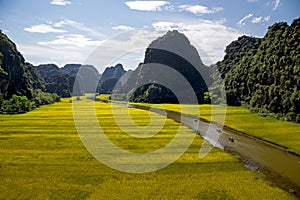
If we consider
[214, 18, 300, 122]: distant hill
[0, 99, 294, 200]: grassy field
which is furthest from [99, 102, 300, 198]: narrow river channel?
[214, 18, 300, 122]: distant hill

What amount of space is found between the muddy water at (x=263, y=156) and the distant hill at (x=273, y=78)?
16080 millimetres

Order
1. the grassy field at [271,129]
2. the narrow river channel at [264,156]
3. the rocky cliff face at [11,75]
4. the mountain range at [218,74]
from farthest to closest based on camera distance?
1. the rocky cliff face at [11,75]
2. the mountain range at [218,74]
3. the grassy field at [271,129]
4. the narrow river channel at [264,156]

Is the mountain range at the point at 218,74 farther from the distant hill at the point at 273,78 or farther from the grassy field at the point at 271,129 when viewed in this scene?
the grassy field at the point at 271,129

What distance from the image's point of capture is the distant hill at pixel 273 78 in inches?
2182

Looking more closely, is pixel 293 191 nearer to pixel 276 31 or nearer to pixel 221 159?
pixel 221 159

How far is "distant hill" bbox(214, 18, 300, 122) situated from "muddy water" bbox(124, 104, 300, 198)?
1608 centimetres

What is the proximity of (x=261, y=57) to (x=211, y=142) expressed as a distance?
163ft

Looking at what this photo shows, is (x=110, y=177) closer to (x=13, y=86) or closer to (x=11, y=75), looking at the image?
(x=13, y=86)

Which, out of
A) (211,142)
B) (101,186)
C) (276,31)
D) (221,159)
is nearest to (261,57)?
(276,31)

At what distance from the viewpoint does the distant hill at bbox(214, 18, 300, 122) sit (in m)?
55.4

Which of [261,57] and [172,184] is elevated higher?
[261,57]

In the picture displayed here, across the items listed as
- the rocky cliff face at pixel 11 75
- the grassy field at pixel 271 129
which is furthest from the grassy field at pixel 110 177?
the rocky cliff face at pixel 11 75

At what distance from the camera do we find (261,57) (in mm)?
77250

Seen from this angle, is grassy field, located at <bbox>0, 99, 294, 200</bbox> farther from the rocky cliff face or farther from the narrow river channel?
the rocky cliff face
